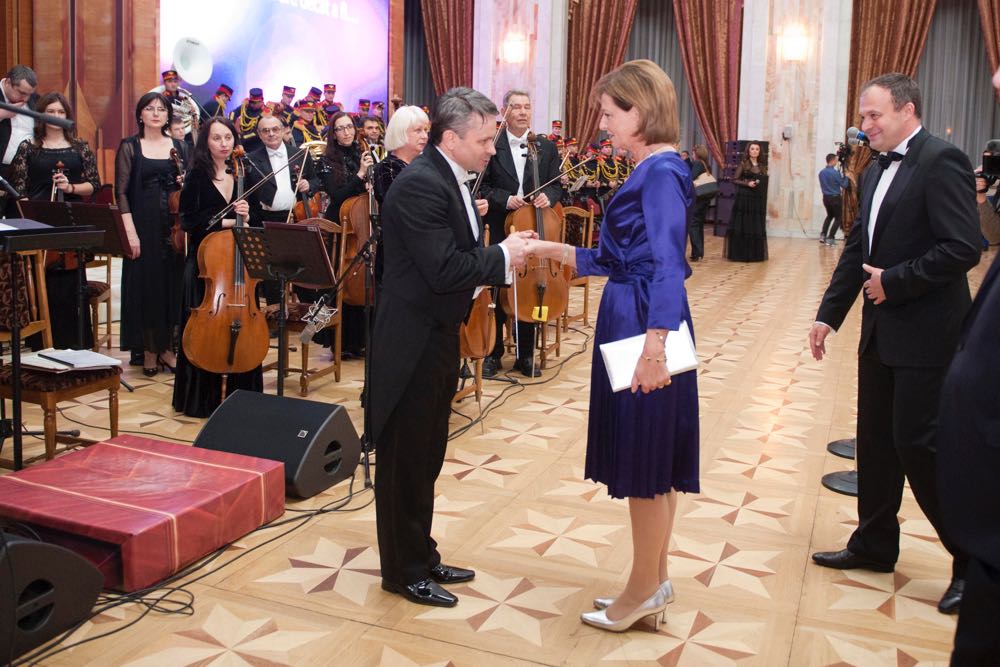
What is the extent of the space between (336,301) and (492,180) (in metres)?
1.19

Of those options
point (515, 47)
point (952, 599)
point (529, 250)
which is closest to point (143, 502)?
point (529, 250)

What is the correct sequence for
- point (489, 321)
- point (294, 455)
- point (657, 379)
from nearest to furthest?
point (657, 379) → point (294, 455) → point (489, 321)

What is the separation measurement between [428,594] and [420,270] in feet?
3.30

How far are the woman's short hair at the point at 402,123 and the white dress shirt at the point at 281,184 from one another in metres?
1.07

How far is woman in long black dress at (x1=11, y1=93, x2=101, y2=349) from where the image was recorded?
5906 millimetres

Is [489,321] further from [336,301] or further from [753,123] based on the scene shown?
[753,123]

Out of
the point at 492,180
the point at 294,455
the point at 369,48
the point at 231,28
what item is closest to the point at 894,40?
the point at 369,48

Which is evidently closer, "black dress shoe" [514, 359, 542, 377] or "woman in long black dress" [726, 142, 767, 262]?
"black dress shoe" [514, 359, 542, 377]

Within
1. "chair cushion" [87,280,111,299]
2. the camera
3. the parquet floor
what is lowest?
the parquet floor

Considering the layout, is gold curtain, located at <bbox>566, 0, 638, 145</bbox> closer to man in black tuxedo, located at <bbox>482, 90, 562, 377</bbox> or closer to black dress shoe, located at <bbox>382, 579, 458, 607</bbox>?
man in black tuxedo, located at <bbox>482, 90, 562, 377</bbox>

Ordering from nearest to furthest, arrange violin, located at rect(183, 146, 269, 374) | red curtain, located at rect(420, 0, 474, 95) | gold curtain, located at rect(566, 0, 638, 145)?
violin, located at rect(183, 146, 269, 374), gold curtain, located at rect(566, 0, 638, 145), red curtain, located at rect(420, 0, 474, 95)

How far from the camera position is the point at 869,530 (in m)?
3.34

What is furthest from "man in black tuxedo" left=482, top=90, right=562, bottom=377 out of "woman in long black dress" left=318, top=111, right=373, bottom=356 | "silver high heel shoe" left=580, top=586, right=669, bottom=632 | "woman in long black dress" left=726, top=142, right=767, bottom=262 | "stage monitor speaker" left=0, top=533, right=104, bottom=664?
"woman in long black dress" left=726, top=142, right=767, bottom=262

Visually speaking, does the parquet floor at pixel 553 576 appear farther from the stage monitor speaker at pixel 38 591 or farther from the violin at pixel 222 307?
the violin at pixel 222 307
